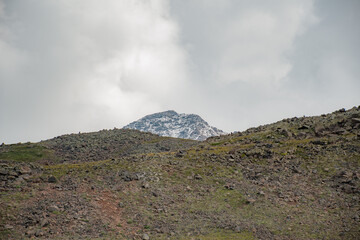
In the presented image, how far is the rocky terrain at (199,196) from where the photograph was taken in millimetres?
25281

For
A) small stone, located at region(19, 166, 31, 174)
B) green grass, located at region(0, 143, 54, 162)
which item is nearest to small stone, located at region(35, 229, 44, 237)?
small stone, located at region(19, 166, 31, 174)

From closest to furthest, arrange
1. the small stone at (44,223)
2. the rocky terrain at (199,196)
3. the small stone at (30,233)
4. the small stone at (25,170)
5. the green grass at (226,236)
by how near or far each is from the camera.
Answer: the small stone at (30,233) → the small stone at (44,223) → the green grass at (226,236) → the rocky terrain at (199,196) → the small stone at (25,170)

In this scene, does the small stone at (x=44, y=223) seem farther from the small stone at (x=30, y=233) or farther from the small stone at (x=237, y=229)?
the small stone at (x=237, y=229)

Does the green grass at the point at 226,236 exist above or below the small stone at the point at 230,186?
below

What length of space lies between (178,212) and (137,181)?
9.05m

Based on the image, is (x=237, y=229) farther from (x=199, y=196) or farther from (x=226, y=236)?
(x=199, y=196)

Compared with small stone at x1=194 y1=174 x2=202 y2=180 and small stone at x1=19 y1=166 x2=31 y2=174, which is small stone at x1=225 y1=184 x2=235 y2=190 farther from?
small stone at x1=19 y1=166 x2=31 y2=174

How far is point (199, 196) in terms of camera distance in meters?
34.4

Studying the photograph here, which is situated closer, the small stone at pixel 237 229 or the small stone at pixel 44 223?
the small stone at pixel 44 223

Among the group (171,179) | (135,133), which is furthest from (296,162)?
(135,133)

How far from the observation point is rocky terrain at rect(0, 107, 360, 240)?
2528 centimetres

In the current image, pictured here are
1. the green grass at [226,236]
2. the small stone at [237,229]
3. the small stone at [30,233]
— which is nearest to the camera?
the small stone at [30,233]

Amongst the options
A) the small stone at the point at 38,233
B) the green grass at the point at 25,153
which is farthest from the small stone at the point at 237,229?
the green grass at the point at 25,153

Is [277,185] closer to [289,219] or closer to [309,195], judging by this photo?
[309,195]
